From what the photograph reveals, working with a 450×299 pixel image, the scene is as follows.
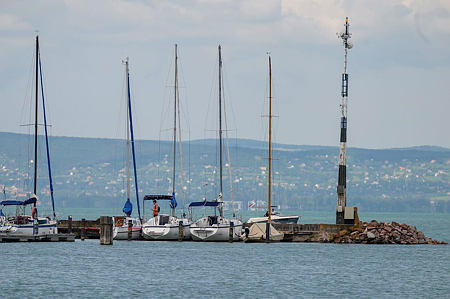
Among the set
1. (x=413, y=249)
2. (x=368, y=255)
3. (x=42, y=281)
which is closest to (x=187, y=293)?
(x=42, y=281)

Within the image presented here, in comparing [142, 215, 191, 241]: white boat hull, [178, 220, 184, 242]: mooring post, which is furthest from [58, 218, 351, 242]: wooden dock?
[142, 215, 191, 241]: white boat hull

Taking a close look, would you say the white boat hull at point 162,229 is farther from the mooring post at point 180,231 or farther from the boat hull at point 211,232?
the boat hull at point 211,232

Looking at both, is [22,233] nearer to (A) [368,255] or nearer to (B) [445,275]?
(A) [368,255]

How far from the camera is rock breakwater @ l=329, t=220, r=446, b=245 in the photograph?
6281cm

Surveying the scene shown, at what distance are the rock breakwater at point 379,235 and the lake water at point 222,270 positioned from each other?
59 centimetres

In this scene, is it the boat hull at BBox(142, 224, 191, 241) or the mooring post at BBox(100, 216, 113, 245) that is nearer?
the mooring post at BBox(100, 216, 113, 245)

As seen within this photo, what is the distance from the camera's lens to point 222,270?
48.2m

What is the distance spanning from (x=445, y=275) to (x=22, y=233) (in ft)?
90.1

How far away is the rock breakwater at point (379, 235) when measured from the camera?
62.8 m

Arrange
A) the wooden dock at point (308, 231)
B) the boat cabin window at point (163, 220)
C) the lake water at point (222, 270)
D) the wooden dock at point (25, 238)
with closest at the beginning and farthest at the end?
the lake water at point (222, 270), the wooden dock at point (25, 238), the wooden dock at point (308, 231), the boat cabin window at point (163, 220)

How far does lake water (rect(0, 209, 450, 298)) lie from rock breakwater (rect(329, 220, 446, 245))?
594mm

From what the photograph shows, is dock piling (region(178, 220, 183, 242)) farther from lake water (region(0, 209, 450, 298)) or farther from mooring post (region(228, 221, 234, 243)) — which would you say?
mooring post (region(228, 221, 234, 243))

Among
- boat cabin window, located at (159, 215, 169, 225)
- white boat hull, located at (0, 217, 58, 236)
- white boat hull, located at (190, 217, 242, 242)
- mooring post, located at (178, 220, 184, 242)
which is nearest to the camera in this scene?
white boat hull, located at (0, 217, 58, 236)

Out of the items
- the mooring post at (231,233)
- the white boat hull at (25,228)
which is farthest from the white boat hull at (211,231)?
the white boat hull at (25,228)
